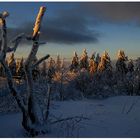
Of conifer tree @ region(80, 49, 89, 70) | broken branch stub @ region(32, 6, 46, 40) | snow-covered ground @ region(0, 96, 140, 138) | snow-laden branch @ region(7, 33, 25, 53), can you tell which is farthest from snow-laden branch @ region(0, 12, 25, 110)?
conifer tree @ region(80, 49, 89, 70)

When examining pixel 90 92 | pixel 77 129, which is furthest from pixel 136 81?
pixel 77 129

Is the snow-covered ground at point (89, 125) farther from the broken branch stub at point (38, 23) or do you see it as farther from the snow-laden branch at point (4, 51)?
the broken branch stub at point (38, 23)

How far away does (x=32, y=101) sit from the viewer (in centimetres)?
784

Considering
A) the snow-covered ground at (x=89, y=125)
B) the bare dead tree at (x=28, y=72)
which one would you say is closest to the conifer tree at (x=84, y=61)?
the snow-covered ground at (x=89, y=125)

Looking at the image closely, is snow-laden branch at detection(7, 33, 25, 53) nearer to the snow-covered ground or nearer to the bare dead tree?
Result: the bare dead tree

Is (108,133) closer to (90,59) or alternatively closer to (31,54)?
(31,54)

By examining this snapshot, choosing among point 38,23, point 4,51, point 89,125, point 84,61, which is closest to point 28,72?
point 4,51

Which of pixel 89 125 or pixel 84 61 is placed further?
pixel 84 61

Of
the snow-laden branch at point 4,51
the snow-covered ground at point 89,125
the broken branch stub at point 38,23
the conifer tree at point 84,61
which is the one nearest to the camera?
the snow-laden branch at point 4,51

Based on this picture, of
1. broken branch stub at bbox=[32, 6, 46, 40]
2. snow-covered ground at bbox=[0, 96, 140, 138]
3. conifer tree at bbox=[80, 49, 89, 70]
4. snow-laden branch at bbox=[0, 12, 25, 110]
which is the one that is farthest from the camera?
conifer tree at bbox=[80, 49, 89, 70]

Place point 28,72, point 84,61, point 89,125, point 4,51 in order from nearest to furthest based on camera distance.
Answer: point 4,51 → point 28,72 → point 89,125 → point 84,61

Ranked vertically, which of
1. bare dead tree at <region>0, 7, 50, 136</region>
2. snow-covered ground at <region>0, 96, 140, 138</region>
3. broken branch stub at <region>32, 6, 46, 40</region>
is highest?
broken branch stub at <region>32, 6, 46, 40</region>

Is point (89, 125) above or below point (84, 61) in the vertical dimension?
below

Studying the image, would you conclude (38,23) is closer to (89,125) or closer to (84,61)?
(89,125)
